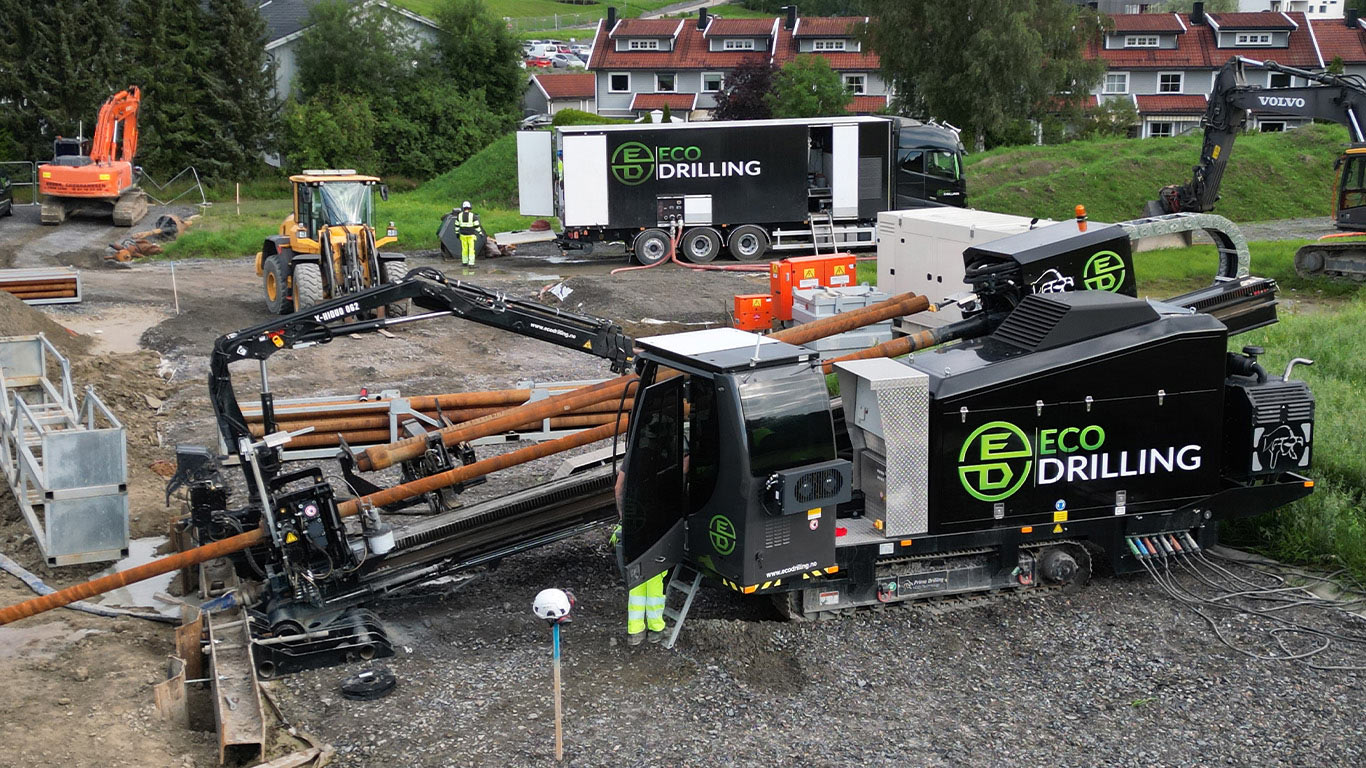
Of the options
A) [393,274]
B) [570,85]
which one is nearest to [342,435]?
[393,274]

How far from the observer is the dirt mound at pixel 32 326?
1858cm

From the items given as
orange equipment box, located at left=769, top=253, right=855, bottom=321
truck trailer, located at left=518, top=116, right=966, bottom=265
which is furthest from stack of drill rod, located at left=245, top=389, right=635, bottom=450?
truck trailer, located at left=518, top=116, right=966, bottom=265

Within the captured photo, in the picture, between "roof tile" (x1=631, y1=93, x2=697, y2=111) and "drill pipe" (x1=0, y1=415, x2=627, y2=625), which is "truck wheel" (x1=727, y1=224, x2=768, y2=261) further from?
"roof tile" (x1=631, y1=93, x2=697, y2=111)

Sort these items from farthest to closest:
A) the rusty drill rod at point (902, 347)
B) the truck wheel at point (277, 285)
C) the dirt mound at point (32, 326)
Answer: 1. the truck wheel at point (277, 285)
2. the dirt mound at point (32, 326)
3. the rusty drill rod at point (902, 347)

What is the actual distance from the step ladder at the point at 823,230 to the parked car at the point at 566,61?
2265 inches

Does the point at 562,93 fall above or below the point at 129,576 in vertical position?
above

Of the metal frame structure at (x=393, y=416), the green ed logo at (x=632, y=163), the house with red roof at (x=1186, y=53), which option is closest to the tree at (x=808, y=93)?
the green ed logo at (x=632, y=163)

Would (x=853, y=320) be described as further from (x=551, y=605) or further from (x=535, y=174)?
(x=535, y=174)

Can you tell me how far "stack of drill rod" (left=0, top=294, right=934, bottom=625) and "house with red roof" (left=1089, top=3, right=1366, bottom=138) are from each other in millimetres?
55757

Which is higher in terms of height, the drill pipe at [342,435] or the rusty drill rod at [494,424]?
the rusty drill rod at [494,424]

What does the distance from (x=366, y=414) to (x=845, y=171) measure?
18.2 meters

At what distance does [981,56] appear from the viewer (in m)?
44.8

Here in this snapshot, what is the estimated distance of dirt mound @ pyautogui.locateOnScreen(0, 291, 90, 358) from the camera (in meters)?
18.6

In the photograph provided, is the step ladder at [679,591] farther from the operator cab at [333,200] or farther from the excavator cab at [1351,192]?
the excavator cab at [1351,192]
